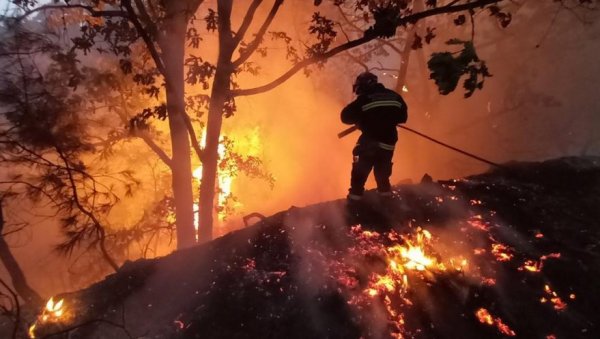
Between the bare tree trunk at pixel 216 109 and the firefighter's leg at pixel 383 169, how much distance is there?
3.16m

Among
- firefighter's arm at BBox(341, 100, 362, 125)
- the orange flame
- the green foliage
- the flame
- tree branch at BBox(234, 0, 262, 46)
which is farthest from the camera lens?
the flame

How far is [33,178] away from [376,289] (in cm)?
958

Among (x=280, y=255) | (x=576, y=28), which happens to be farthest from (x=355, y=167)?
(x=576, y=28)

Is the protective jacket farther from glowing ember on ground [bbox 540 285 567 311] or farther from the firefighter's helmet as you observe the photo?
glowing ember on ground [bbox 540 285 567 311]

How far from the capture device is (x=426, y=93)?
1766cm

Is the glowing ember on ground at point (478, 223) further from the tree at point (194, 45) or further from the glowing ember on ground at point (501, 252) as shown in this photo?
the tree at point (194, 45)

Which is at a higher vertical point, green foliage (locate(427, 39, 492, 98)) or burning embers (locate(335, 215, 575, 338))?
green foliage (locate(427, 39, 492, 98))

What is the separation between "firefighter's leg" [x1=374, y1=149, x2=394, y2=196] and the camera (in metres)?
6.57

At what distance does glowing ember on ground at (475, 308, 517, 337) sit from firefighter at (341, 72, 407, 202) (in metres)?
2.55

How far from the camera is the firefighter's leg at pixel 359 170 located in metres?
6.54

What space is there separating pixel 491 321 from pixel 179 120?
7.31 metres

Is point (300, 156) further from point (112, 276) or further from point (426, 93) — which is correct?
point (112, 276)

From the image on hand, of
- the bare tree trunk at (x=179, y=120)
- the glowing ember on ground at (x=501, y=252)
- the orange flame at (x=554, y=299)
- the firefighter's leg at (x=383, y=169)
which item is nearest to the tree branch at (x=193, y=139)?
the bare tree trunk at (x=179, y=120)

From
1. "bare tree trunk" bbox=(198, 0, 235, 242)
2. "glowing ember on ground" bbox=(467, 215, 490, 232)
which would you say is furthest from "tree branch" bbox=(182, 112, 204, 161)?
"glowing ember on ground" bbox=(467, 215, 490, 232)
